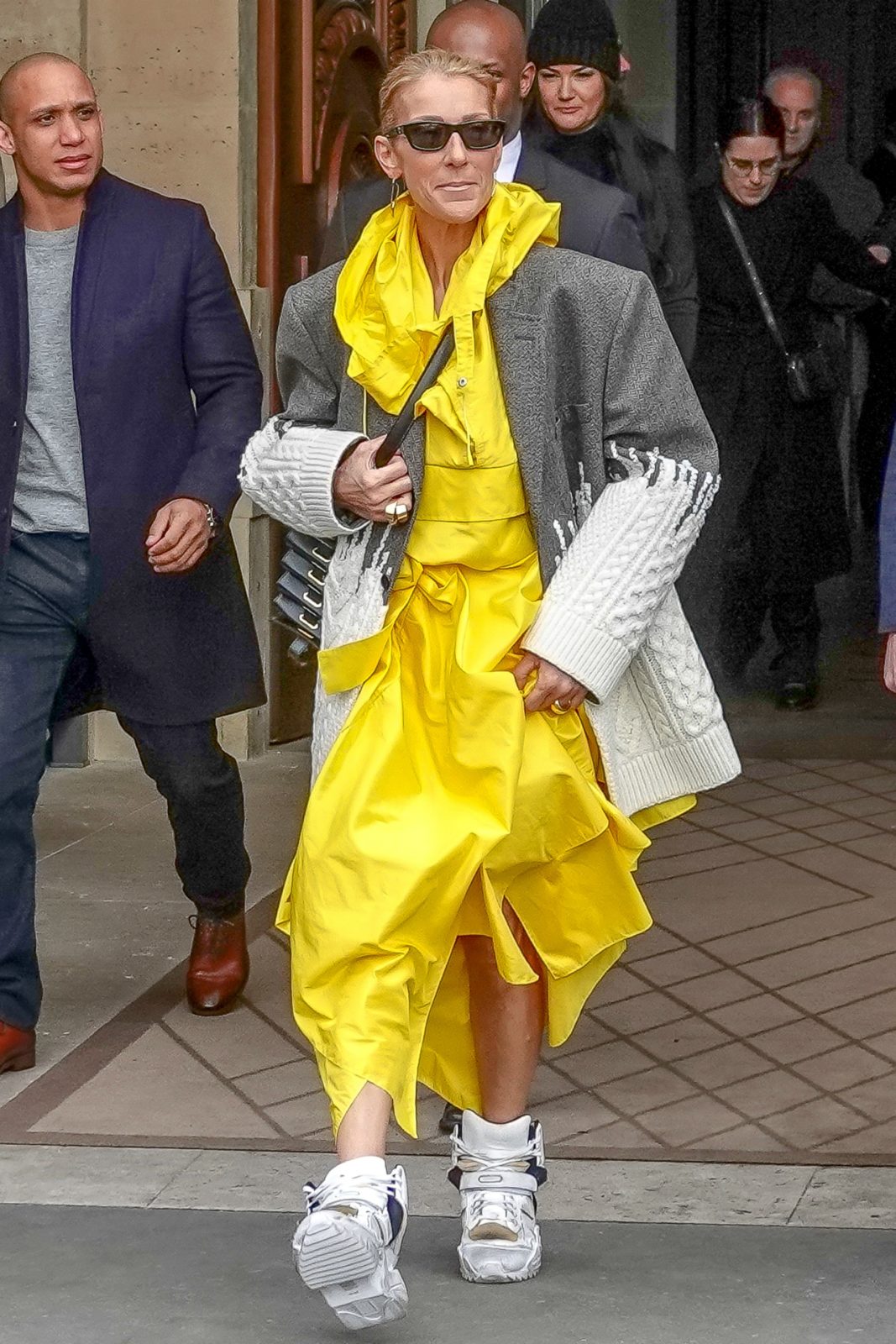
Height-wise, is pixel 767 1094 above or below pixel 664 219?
below

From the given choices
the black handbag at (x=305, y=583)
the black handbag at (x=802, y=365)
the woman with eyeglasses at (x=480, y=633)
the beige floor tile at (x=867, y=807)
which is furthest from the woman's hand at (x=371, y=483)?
the black handbag at (x=802, y=365)

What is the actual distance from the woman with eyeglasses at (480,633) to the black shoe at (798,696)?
174 inches

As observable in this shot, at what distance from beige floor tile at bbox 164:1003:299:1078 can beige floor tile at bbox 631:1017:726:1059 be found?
2.28 feet

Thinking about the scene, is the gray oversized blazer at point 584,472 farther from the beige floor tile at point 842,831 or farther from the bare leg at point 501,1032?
the beige floor tile at point 842,831

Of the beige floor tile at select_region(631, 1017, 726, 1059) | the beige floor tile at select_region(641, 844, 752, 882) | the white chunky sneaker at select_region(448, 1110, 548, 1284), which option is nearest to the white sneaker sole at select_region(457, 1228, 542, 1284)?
the white chunky sneaker at select_region(448, 1110, 548, 1284)

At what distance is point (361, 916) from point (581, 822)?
399mm

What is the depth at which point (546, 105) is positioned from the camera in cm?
571

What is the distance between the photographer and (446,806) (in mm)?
3736

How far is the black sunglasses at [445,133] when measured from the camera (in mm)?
3693

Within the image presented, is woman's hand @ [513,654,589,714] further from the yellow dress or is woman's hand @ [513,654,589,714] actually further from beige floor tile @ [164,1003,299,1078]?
beige floor tile @ [164,1003,299,1078]

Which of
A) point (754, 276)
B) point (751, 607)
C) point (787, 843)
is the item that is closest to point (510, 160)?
point (787, 843)

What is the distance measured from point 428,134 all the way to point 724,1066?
2032 mm

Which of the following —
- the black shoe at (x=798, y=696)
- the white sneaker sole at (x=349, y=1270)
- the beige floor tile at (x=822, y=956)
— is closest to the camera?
the white sneaker sole at (x=349, y=1270)

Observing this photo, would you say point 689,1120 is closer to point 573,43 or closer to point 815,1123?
point 815,1123
